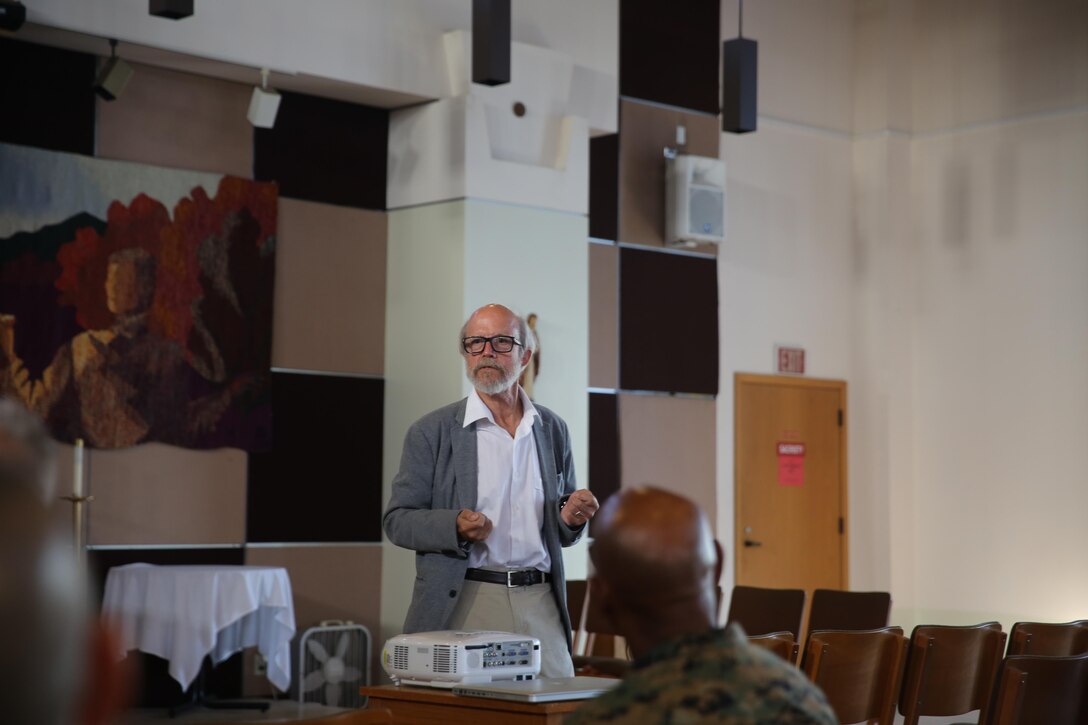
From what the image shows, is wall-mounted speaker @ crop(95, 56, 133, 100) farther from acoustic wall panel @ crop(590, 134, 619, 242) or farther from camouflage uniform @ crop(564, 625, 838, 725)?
camouflage uniform @ crop(564, 625, 838, 725)

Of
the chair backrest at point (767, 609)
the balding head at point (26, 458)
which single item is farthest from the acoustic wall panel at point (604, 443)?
the balding head at point (26, 458)

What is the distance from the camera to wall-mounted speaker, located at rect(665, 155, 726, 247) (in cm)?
841

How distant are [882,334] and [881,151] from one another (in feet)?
4.33

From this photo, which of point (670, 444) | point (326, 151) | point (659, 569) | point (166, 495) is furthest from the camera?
point (670, 444)

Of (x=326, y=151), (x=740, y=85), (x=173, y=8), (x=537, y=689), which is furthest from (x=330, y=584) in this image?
(x=537, y=689)

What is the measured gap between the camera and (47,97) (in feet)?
20.5

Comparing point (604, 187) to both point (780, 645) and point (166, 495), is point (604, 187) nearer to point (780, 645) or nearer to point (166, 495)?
point (166, 495)

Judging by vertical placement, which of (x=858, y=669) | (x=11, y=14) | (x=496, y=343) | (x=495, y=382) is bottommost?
(x=858, y=669)

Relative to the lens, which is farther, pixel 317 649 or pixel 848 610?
pixel 317 649

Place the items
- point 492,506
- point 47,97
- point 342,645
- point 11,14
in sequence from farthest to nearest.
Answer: point 342,645 → point 47,97 → point 11,14 → point 492,506

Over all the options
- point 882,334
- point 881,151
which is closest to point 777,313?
point 882,334

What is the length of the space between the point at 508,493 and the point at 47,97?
3693 millimetres

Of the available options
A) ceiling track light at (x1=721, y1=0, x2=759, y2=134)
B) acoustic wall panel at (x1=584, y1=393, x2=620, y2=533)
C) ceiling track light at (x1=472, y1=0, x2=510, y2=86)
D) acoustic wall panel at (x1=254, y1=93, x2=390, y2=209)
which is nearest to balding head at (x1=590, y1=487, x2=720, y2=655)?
ceiling track light at (x1=472, y1=0, x2=510, y2=86)

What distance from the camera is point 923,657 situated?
4.05m
